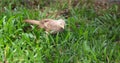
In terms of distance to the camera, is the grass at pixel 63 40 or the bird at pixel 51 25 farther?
the bird at pixel 51 25

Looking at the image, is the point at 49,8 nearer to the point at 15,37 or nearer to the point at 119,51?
the point at 15,37

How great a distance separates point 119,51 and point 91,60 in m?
0.41

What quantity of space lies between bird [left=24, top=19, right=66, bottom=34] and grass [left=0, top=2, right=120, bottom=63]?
74 mm

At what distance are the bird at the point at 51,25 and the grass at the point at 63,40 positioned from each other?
0.07m

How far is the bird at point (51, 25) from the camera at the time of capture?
13.7ft

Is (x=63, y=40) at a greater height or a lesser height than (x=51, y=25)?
lesser

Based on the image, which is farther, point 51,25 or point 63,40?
point 51,25

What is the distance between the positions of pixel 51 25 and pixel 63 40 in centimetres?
29

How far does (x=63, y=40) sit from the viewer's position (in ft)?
13.5

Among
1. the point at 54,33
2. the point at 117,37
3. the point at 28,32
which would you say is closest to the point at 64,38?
the point at 54,33

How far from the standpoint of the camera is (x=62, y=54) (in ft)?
12.7

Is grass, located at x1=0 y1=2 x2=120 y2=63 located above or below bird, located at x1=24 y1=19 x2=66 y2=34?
below

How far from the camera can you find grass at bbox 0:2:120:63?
12.4 ft

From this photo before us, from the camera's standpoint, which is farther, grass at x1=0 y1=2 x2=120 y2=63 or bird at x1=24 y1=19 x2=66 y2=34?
bird at x1=24 y1=19 x2=66 y2=34
